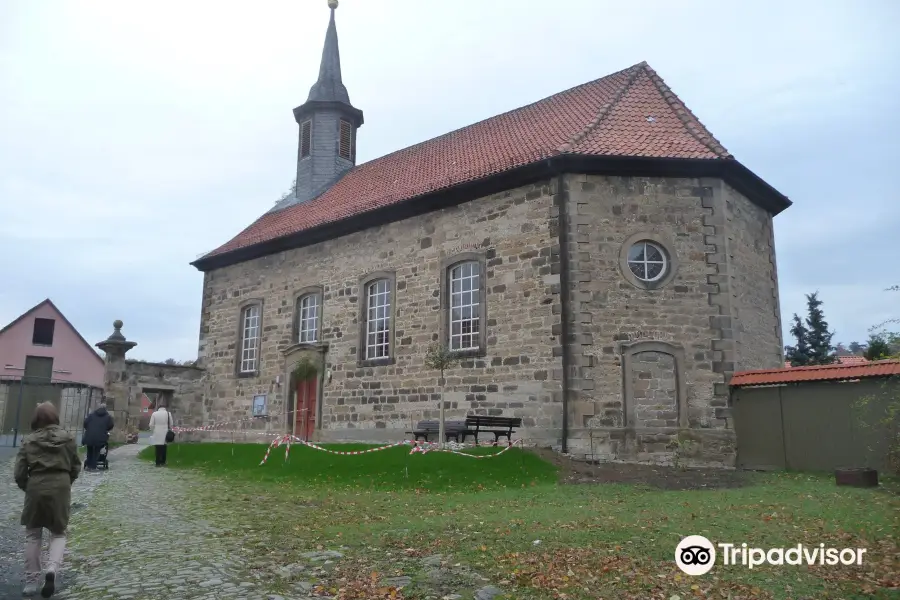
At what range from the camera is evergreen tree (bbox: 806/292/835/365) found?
106 feet

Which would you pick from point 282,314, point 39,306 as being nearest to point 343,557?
point 282,314

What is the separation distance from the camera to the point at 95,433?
1359cm

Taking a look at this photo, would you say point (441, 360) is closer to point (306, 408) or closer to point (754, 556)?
point (306, 408)

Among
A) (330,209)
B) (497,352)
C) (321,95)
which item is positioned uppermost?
(321,95)

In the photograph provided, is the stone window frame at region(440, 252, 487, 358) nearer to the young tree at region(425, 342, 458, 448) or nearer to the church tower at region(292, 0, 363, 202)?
the young tree at region(425, 342, 458, 448)

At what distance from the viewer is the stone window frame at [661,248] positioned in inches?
547

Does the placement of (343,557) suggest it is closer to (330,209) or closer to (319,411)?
(319,411)

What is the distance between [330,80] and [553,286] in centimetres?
1503

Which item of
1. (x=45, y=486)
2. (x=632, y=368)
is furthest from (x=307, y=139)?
(x=45, y=486)

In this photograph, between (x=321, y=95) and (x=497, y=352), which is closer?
(x=497, y=352)

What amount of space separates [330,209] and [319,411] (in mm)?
5725

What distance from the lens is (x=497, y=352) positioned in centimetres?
1454

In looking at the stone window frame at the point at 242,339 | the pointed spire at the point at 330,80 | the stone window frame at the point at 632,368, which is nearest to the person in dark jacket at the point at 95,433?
the stone window frame at the point at 242,339

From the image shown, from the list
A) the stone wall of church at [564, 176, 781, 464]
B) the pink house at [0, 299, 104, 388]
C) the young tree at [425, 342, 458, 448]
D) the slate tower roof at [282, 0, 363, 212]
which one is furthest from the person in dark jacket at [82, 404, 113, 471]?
the pink house at [0, 299, 104, 388]
